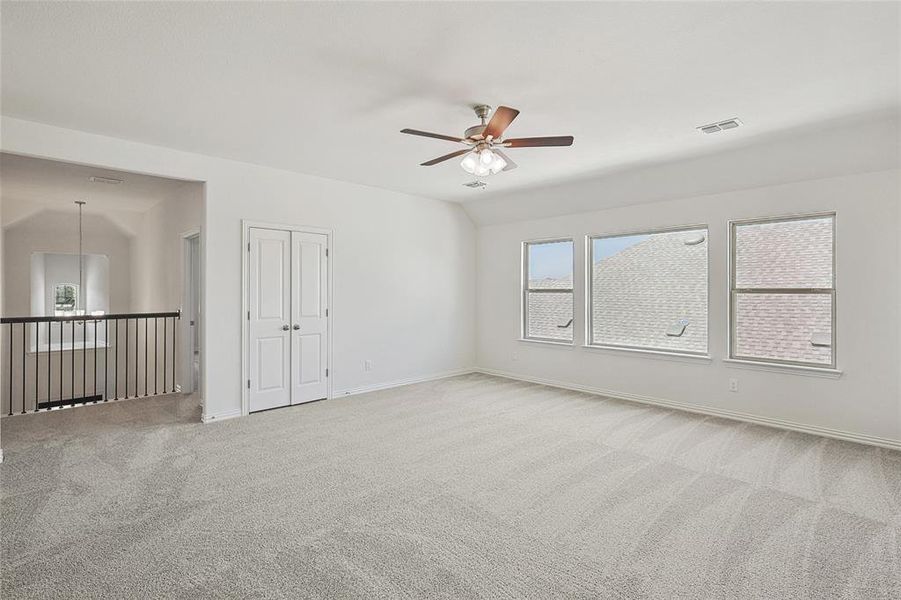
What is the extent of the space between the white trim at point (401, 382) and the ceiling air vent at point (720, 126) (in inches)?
183

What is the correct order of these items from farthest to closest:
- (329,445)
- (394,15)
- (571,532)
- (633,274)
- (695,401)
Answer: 1. (633,274)
2. (695,401)
3. (329,445)
4. (571,532)
5. (394,15)

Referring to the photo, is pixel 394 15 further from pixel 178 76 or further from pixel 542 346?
pixel 542 346

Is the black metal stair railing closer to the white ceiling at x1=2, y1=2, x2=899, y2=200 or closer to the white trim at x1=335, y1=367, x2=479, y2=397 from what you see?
the white trim at x1=335, y1=367, x2=479, y2=397

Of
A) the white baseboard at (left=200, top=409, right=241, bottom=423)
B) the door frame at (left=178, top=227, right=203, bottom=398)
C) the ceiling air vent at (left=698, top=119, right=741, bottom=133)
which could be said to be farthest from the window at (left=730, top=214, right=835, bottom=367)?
the door frame at (left=178, top=227, right=203, bottom=398)

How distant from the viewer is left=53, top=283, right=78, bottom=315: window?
8.06m

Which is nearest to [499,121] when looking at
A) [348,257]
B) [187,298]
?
[348,257]

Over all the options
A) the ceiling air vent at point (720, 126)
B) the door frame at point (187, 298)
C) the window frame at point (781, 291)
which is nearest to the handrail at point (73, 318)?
the door frame at point (187, 298)

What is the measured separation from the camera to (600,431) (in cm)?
430

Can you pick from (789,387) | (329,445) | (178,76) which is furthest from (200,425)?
(789,387)

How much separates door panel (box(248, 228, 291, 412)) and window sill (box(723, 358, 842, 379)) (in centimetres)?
496

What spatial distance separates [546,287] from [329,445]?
13.0 feet

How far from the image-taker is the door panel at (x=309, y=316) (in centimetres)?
531

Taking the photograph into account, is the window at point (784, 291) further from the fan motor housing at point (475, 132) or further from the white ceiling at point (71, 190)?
the white ceiling at point (71, 190)

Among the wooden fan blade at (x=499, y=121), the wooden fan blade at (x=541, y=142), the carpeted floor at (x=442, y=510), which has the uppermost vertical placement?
the wooden fan blade at (x=499, y=121)
